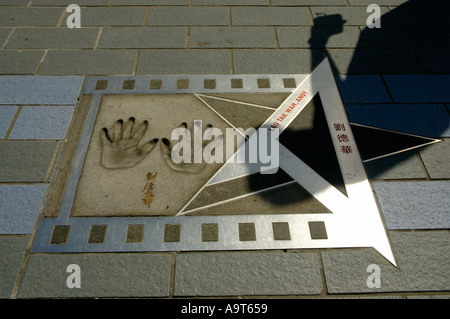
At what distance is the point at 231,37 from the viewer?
3768 mm

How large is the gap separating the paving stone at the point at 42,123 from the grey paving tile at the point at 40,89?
10 centimetres

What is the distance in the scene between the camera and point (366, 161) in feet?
8.92

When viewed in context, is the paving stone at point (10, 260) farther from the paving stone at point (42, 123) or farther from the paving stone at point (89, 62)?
the paving stone at point (89, 62)

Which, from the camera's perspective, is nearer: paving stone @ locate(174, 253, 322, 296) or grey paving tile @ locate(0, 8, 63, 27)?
paving stone @ locate(174, 253, 322, 296)

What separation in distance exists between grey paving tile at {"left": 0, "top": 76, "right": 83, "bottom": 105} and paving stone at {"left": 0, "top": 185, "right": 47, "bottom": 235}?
102 cm

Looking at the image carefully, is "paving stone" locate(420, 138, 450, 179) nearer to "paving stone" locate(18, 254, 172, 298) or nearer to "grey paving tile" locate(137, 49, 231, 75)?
"grey paving tile" locate(137, 49, 231, 75)

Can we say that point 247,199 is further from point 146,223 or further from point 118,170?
point 118,170

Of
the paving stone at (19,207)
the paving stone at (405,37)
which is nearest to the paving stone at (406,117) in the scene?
the paving stone at (405,37)

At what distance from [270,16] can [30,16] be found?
3.24 metres

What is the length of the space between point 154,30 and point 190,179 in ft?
7.54

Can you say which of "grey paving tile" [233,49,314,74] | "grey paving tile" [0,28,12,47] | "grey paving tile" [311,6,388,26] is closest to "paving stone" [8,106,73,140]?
"grey paving tile" [0,28,12,47]

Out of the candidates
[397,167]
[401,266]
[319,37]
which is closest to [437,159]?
[397,167]

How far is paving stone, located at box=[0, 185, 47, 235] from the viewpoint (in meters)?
2.38

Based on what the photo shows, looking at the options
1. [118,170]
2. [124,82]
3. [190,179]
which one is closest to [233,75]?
[124,82]
